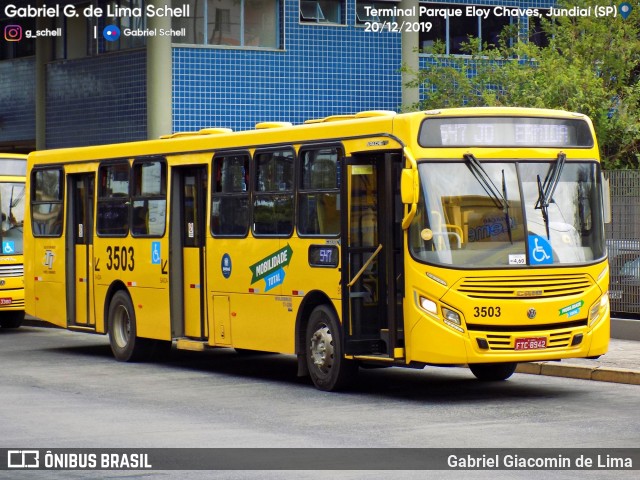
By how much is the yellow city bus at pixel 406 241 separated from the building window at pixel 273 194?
22mm

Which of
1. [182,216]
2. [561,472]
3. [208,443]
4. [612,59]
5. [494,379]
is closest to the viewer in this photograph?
[561,472]

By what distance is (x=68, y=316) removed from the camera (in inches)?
832

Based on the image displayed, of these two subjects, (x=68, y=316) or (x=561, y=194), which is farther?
(x=68, y=316)

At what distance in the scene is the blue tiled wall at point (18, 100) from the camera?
119ft

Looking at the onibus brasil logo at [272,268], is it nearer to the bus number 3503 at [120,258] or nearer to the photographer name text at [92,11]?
the bus number 3503 at [120,258]

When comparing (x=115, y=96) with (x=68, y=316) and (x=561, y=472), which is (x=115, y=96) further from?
(x=561, y=472)

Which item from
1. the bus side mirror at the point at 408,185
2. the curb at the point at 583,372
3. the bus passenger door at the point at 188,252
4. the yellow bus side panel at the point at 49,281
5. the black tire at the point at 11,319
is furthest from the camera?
the black tire at the point at 11,319

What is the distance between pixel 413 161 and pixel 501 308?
1.64 m

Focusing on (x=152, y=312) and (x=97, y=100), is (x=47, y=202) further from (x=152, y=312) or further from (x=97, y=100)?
(x=97, y=100)

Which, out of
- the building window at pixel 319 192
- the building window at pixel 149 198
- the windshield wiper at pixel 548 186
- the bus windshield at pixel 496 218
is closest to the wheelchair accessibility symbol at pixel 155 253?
the building window at pixel 149 198

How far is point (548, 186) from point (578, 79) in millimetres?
11101

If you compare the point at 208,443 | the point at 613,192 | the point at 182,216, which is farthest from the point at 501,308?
the point at 613,192

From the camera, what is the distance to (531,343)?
14.4 m

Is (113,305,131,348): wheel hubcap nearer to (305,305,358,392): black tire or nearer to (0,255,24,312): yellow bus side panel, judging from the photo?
(305,305,358,392): black tire
